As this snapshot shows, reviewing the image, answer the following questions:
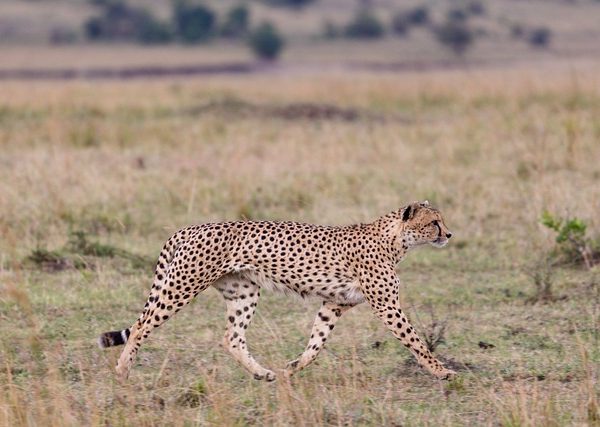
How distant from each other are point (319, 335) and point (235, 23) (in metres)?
47.0

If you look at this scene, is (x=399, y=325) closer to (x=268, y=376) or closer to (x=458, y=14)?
(x=268, y=376)

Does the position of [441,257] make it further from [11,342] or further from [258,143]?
[258,143]

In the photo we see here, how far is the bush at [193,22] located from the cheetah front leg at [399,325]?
147 feet

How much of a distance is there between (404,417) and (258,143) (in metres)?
9.28

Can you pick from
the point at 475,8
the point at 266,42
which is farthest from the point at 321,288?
the point at 475,8

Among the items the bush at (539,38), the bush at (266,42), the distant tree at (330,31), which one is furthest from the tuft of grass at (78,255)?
the distant tree at (330,31)

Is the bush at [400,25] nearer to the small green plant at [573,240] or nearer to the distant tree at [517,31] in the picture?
the distant tree at [517,31]

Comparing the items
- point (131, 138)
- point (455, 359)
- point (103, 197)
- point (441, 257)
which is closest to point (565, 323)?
point (455, 359)

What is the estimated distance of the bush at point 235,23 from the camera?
5106 cm

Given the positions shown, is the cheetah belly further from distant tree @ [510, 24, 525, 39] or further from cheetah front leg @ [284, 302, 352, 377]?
distant tree @ [510, 24, 525, 39]

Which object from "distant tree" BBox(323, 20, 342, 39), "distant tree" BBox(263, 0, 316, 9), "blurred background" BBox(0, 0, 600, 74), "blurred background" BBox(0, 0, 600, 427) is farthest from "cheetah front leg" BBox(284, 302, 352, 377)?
"distant tree" BBox(263, 0, 316, 9)

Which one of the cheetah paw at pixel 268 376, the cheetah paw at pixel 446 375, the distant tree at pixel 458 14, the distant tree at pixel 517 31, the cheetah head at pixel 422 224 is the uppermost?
the distant tree at pixel 458 14

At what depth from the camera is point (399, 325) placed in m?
5.09

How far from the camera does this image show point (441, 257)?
8.13 m
